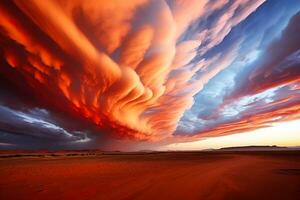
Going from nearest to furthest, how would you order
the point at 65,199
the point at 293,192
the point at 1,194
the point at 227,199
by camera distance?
the point at 227,199 → the point at 65,199 → the point at 293,192 → the point at 1,194

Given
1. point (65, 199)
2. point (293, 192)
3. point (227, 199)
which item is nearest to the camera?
point (227, 199)

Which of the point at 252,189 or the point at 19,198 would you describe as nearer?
the point at 19,198

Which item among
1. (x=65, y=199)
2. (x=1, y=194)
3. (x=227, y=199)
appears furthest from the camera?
(x=1, y=194)

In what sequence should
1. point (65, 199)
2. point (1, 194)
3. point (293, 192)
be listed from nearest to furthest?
point (65, 199) < point (293, 192) < point (1, 194)

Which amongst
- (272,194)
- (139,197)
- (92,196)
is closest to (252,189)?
(272,194)

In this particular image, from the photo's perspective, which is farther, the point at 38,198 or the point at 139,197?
the point at 38,198

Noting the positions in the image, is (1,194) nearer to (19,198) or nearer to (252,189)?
(19,198)

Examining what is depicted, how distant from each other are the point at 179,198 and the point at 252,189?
399 cm

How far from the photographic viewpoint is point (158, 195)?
8.56 m

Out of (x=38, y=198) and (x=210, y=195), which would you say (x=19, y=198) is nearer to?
(x=38, y=198)

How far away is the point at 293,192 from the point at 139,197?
656 cm

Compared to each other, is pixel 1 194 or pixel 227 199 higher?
pixel 1 194

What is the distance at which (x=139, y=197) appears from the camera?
8.16 m

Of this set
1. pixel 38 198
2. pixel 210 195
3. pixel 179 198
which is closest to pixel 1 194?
pixel 38 198
